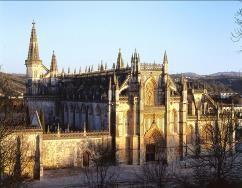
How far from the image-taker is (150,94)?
6203 cm

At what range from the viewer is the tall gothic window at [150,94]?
61.8 m

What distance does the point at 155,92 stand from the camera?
62438mm

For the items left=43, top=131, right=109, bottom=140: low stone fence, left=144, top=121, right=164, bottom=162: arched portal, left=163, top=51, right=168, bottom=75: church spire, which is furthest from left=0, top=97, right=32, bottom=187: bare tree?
left=163, top=51, right=168, bottom=75: church spire

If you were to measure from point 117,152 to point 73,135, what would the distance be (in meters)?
6.50

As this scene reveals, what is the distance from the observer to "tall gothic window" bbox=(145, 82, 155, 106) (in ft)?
203

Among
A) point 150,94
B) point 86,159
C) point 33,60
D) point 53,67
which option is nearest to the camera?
point 86,159

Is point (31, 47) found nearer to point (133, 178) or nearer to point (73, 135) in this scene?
point (73, 135)

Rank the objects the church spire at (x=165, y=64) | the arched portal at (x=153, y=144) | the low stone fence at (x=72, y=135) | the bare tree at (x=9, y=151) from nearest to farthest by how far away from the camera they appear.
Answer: the bare tree at (x=9, y=151)
the low stone fence at (x=72, y=135)
the arched portal at (x=153, y=144)
the church spire at (x=165, y=64)

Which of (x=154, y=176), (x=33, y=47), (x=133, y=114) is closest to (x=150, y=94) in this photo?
(x=133, y=114)

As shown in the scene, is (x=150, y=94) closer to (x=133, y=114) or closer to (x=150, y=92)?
(x=150, y=92)

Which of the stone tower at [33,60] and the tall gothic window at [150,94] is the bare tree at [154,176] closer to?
the tall gothic window at [150,94]

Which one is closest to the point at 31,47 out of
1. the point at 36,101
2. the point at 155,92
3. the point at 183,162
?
the point at 36,101

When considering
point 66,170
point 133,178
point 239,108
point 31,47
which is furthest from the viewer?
point 239,108

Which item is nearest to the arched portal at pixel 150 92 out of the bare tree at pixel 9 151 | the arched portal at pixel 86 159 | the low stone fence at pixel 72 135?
the low stone fence at pixel 72 135
